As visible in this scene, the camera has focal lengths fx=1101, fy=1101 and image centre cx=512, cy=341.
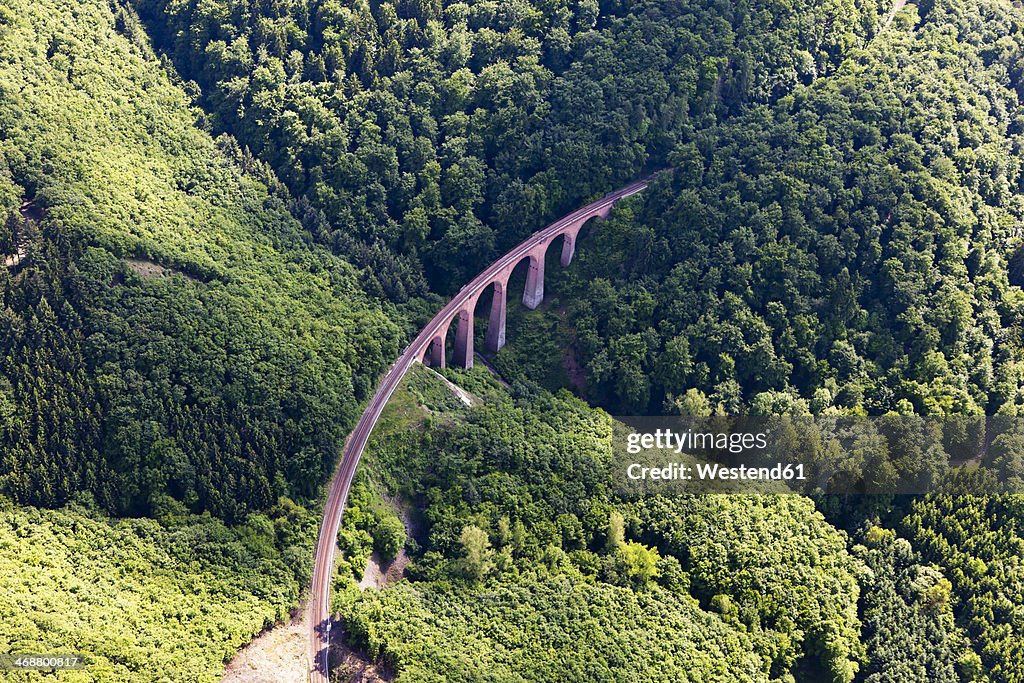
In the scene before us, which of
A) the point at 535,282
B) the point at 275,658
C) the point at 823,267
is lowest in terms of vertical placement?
the point at 275,658

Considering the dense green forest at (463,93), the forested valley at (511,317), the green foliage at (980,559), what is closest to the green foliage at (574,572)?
the forested valley at (511,317)

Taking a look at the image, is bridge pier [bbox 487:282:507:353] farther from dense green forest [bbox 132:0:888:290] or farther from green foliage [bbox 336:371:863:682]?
green foliage [bbox 336:371:863:682]

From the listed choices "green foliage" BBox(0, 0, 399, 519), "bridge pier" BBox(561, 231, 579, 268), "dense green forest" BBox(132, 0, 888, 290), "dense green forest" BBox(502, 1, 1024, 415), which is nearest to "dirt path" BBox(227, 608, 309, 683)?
"green foliage" BBox(0, 0, 399, 519)

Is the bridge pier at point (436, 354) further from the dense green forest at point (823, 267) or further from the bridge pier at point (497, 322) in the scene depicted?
the bridge pier at point (497, 322)

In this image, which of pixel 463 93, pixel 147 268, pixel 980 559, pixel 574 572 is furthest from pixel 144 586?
pixel 980 559

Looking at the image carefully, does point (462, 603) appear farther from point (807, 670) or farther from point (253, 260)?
point (253, 260)

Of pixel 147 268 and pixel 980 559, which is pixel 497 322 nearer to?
pixel 147 268
